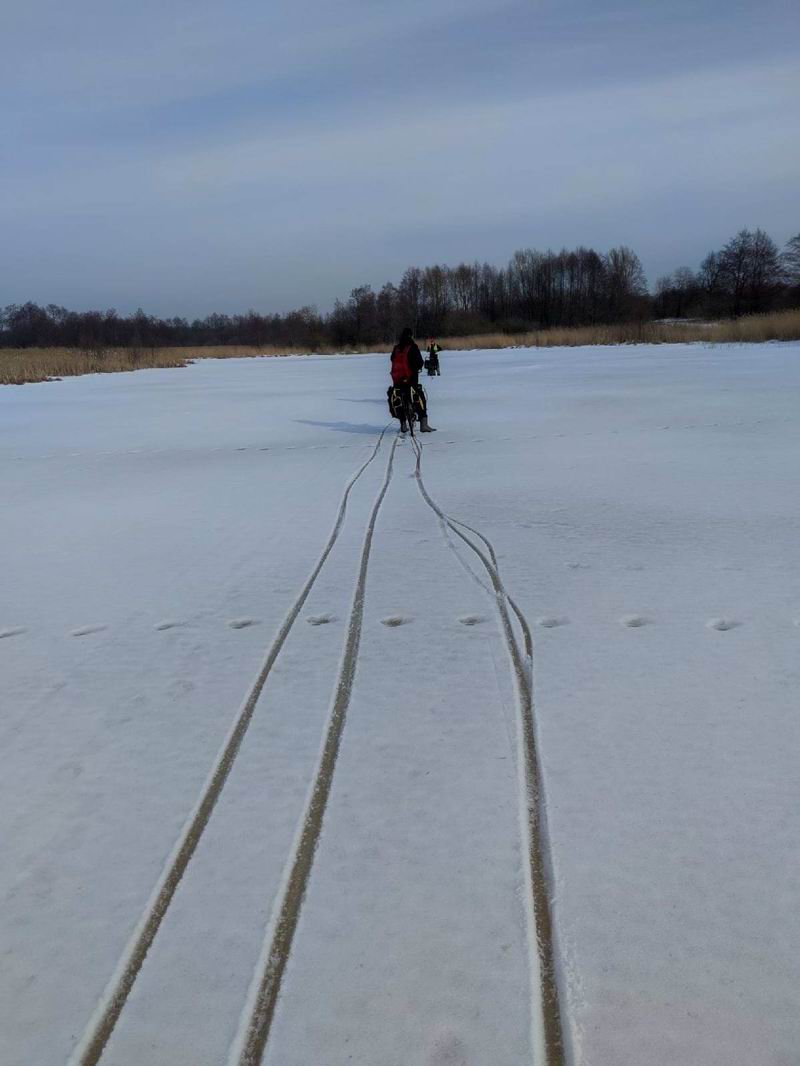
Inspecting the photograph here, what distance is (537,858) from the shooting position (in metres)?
2.04

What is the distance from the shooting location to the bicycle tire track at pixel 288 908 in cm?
158

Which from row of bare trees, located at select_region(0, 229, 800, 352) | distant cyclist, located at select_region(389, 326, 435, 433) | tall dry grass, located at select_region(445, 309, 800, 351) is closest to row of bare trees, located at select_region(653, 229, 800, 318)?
row of bare trees, located at select_region(0, 229, 800, 352)

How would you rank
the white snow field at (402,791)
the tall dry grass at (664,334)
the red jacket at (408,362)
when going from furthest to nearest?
the tall dry grass at (664,334) → the red jacket at (408,362) → the white snow field at (402,791)

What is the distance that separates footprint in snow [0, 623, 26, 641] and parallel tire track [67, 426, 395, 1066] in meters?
1.33

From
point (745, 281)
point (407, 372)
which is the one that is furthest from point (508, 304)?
point (407, 372)

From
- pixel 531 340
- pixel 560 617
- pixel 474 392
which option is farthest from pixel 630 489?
pixel 531 340

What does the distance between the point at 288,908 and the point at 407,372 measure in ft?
30.1

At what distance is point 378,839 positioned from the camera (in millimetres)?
2146

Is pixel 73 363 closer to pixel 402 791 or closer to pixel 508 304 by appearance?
pixel 402 791

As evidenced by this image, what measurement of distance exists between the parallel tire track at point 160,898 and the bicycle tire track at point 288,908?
10.1 inches

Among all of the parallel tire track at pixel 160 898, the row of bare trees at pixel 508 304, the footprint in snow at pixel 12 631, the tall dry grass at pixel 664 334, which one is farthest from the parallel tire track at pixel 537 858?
the row of bare trees at pixel 508 304

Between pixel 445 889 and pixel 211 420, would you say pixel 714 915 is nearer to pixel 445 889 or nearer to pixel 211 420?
pixel 445 889

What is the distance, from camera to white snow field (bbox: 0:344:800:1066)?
163cm

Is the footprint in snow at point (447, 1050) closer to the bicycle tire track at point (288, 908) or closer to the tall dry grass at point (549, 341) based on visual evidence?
the bicycle tire track at point (288, 908)
